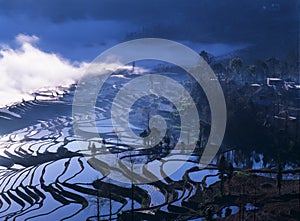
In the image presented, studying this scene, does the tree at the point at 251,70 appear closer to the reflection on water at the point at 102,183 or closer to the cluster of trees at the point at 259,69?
the cluster of trees at the point at 259,69

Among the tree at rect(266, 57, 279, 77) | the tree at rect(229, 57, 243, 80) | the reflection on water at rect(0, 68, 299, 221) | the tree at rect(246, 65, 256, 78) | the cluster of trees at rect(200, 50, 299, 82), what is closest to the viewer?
the reflection on water at rect(0, 68, 299, 221)

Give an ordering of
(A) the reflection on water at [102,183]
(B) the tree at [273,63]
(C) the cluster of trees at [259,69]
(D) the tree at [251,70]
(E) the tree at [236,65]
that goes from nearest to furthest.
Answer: (A) the reflection on water at [102,183], (D) the tree at [251,70], (E) the tree at [236,65], (C) the cluster of trees at [259,69], (B) the tree at [273,63]

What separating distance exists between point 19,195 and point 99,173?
121 inches

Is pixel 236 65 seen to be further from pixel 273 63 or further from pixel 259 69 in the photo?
pixel 273 63

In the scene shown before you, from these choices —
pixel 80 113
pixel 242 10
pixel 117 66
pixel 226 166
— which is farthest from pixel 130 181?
pixel 242 10

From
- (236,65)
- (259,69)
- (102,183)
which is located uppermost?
(236,65)

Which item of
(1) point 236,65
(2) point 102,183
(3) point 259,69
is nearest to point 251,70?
(1) point 236,65

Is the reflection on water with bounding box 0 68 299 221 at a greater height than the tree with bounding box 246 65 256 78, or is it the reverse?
the tree with bounding box 246 65 256 78

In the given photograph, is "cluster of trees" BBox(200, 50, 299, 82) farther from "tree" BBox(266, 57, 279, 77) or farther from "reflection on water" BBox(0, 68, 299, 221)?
"reflection on water" BBox(0, 68, 299, 221)

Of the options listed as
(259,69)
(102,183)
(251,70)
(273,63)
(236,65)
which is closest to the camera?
(102,183)

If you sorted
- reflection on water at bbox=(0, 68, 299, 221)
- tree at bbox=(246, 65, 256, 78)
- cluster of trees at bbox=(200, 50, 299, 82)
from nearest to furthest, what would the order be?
reflection on water at bbox=(0, 68, 299, 221) < tree at bbox=(246, 65, 256, 78) < cluster of trees at bbox=(200, 50, 299, 82)

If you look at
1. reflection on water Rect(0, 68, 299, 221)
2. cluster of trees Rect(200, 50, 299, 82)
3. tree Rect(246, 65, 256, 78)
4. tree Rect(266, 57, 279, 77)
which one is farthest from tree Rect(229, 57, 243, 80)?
reflection on water Rect(0, 68, 299, 221)

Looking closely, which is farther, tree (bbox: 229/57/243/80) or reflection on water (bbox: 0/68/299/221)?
tree (bbox: 229/57/243/80)

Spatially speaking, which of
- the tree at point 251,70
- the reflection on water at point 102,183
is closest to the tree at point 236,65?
the tree at point 251,70
